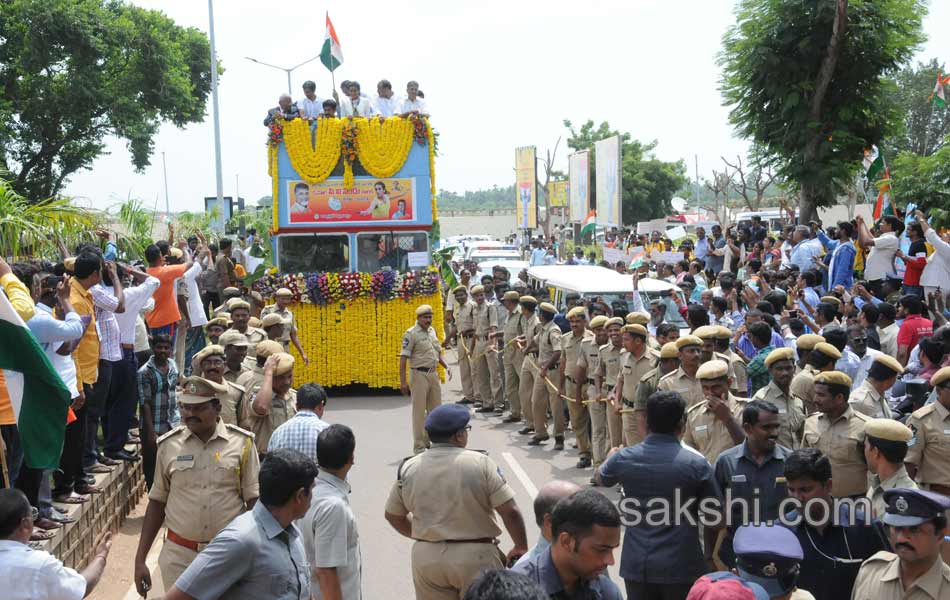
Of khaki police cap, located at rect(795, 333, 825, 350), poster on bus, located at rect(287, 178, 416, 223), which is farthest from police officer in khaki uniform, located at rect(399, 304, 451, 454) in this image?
khaki police cap, located at rect(795, 333, 825, 350)

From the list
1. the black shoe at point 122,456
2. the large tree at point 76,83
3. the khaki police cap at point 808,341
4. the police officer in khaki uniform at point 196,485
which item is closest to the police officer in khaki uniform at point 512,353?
the black shoe at point 122,456

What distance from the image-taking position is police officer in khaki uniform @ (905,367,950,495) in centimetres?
576

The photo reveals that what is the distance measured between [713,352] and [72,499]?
16.6 ft

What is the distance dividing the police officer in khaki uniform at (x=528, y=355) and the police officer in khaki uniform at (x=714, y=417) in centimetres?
590

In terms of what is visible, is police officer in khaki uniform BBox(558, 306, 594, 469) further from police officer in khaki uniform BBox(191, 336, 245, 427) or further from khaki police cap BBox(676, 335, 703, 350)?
police officer in khaki uniform BBox(191, 336, 245, 427)

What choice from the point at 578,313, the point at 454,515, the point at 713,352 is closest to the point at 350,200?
the point at 578,313

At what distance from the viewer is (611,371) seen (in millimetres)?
9875

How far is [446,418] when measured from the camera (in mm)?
4930

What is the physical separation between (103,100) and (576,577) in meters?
28.3

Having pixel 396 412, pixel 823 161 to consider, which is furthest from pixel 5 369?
pixel 823 161

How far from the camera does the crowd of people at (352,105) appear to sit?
14.7 metres

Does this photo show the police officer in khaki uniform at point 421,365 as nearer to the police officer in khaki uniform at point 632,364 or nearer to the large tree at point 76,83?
the police officer in khaki uniform at point 632,364

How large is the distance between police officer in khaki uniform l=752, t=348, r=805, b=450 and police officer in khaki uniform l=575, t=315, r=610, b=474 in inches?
136

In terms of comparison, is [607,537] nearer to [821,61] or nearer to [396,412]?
[396,412]
